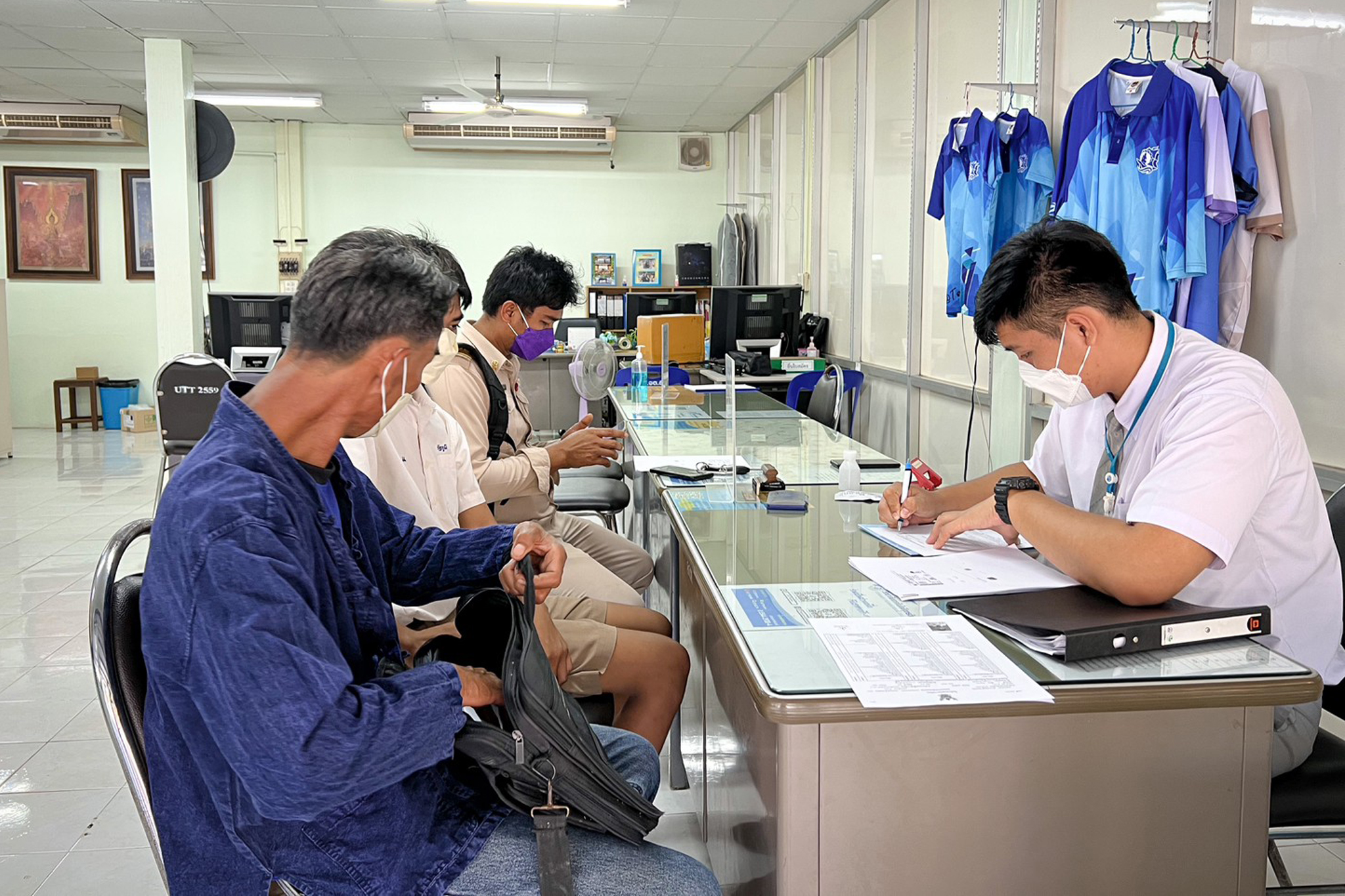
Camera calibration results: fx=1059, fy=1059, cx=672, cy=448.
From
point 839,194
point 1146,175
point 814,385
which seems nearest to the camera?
point 1146,175

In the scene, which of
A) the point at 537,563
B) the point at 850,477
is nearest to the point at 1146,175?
the point at 850,477

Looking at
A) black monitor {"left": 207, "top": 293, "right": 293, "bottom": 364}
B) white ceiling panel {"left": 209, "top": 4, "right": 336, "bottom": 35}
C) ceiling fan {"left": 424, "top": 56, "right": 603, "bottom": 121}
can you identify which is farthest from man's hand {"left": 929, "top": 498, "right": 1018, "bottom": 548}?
ceiling fan {"left": 424, "top": 56, "right": 603, "bottom": 121}

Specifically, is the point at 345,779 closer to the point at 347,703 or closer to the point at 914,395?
the point at 347,703

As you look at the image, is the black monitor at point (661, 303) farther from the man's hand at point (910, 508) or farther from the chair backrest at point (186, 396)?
the man's hand at point (910, 508)

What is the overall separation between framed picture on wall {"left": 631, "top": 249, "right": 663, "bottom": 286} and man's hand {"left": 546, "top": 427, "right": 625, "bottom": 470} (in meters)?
8.01

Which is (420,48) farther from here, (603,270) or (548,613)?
(548,613)

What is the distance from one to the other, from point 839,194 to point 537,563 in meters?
6.35

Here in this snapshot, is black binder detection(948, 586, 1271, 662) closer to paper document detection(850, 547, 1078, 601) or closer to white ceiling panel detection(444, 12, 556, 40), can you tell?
paper document detection(850, 547, 1078, 601)

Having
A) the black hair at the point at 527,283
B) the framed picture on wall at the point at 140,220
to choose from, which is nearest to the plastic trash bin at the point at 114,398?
the framed picture on wall at the point at 140,220

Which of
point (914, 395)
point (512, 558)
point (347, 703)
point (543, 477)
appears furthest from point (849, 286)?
point (347, 703)

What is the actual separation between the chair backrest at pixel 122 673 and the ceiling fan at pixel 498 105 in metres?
7.54

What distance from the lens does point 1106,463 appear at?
1.93 metres

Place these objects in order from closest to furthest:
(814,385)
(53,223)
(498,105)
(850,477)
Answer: (850,477) → (814,385) → (498,105) → (53,223)

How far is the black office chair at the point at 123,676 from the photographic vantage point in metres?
1.26
